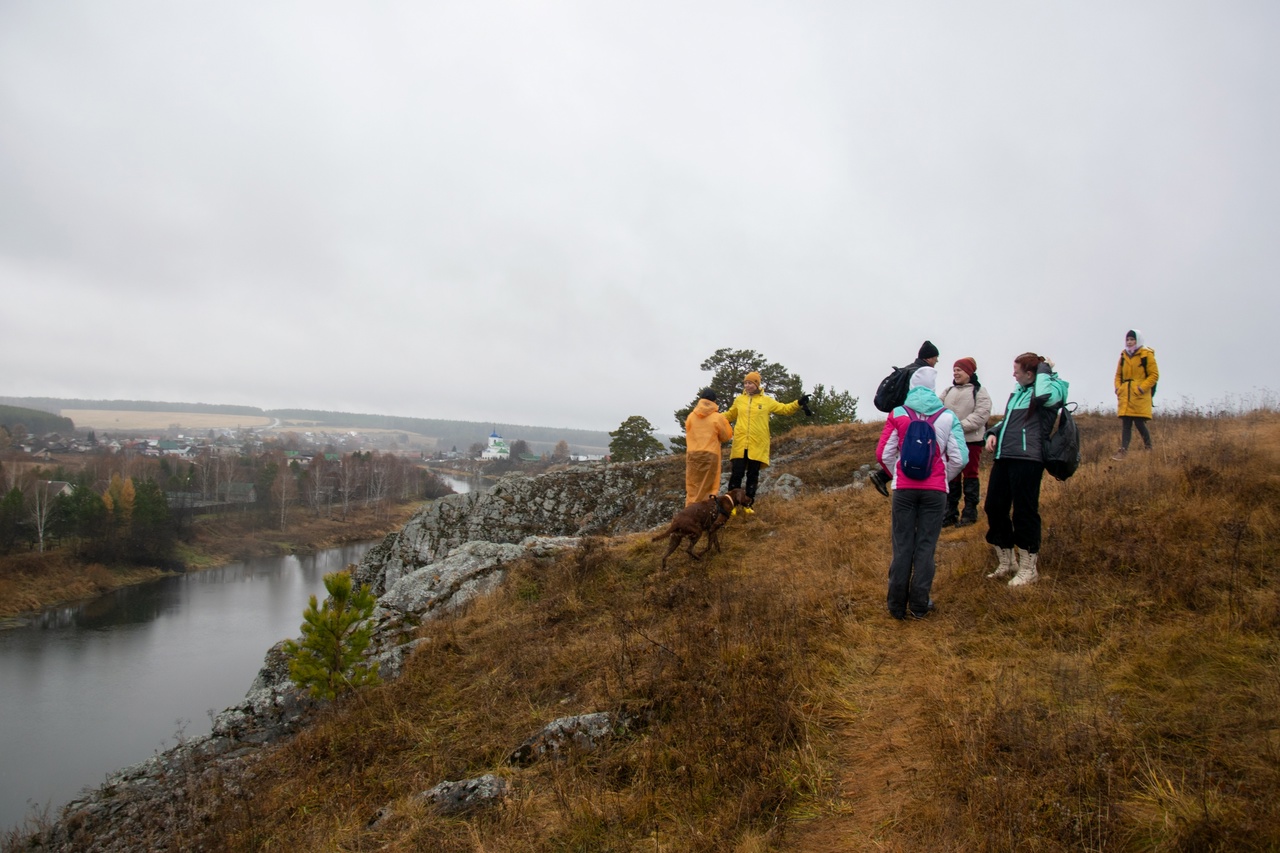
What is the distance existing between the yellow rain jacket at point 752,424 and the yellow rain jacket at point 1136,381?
16.5 feet

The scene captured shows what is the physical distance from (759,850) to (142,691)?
30494 millimetres

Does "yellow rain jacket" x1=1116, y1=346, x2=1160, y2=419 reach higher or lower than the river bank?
higher

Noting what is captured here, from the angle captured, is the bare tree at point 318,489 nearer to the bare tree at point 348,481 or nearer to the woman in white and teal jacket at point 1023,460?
the bare tree at point 348,481

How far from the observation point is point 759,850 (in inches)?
110

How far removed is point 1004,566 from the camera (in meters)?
5.30

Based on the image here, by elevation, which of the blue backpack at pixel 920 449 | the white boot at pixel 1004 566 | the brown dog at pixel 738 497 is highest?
the blue backpack at pixel 920 449

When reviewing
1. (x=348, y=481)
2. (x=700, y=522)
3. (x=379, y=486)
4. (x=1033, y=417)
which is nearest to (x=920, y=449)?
(x=1033, y=417)

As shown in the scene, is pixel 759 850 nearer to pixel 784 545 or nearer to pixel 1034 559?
pixel 1034 559

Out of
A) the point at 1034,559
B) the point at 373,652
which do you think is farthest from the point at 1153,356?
the point at 373,652

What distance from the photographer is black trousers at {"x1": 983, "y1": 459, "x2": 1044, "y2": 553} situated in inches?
193

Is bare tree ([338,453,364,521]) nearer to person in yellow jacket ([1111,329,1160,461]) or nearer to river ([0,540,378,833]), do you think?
river ([0,540,378,833])

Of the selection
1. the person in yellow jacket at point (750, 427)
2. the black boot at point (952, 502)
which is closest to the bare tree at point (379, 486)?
the person in yellow jacket at point (750, 427)

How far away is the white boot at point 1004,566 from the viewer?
524 centimetres

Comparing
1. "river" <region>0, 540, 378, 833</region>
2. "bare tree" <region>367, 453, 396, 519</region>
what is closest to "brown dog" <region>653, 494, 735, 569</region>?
"river" <region>0, 540, 378, 833</region>
